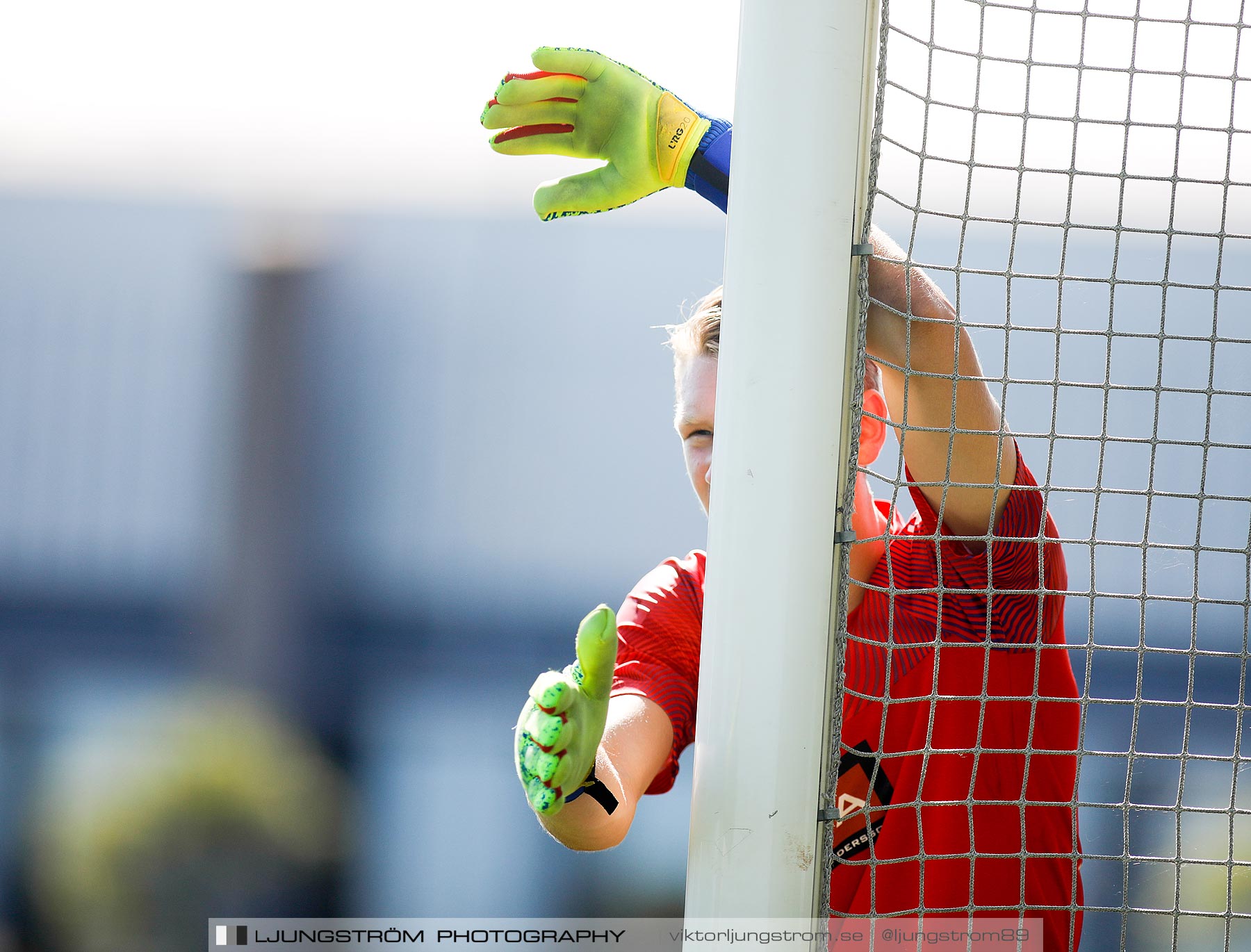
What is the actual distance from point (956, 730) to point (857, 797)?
126mm

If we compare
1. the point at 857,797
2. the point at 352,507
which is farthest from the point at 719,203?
the point at 352,507

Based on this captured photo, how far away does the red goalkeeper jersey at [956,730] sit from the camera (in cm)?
87

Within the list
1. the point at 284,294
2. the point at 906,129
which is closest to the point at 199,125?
the point at 284,294

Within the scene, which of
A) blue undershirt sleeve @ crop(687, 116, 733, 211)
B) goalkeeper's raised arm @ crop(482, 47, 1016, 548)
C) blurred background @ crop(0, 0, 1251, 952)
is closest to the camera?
goalkeeper's raised arm @ crop(482, 47, 1016, 548)

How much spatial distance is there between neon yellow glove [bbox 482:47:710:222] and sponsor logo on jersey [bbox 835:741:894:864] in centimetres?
56

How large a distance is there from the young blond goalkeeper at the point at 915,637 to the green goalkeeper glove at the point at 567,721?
0.42ft

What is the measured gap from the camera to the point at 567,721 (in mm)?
627

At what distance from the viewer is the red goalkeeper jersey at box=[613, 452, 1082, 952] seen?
87 centimetres

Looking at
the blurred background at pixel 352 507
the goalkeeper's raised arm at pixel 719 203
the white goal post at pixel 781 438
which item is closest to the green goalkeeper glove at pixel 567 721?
the white goal post at pixel 781 438

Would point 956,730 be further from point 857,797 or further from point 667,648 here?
point 667,648

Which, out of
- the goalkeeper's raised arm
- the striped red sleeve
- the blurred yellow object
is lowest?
the blurred yellow object

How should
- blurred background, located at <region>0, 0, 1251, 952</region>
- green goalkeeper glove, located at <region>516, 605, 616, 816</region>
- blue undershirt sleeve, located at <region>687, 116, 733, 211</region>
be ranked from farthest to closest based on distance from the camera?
blurred background, located at <region>0, 0, 1251, 952</region>
blue undershirt sleeve, located at <region>687, 116, 733, 211</region>
green goalkeeper glove, located at <region>516, 605, 616, 816</region>

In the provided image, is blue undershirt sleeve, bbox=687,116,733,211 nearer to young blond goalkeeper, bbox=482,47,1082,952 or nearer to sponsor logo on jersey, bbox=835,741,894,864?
young blond goalkeeper, bbox=482,47,1082,952

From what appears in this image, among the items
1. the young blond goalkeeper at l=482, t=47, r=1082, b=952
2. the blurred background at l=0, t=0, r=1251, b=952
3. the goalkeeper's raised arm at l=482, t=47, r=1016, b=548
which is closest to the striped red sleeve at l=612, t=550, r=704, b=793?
the young blond goalkeeper at l=482, t=47, r=1082, b=952
